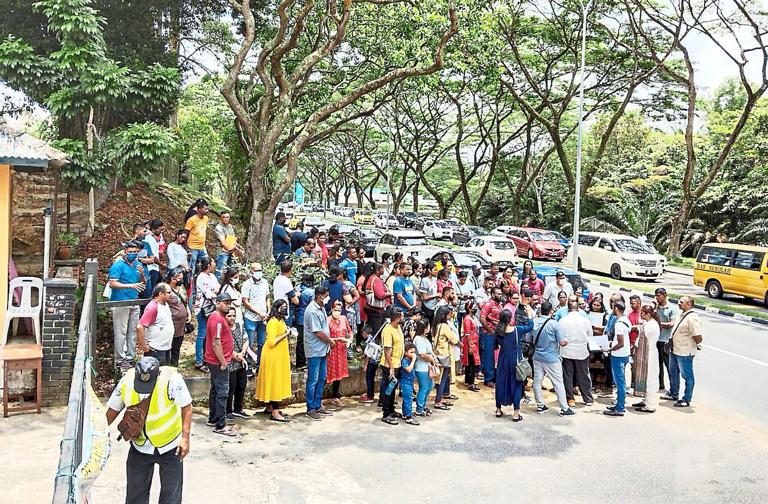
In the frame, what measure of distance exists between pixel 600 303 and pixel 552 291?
2.28 m

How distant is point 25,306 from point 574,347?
768cm

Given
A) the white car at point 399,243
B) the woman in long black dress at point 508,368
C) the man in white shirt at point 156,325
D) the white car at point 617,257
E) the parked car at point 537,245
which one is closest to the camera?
the man in white shirt at point 156,325

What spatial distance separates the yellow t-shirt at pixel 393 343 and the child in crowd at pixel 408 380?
0.27 ft

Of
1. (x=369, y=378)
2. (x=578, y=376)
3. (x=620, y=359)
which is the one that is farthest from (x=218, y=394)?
(x=620, y=359)

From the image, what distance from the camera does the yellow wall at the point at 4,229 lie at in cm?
969

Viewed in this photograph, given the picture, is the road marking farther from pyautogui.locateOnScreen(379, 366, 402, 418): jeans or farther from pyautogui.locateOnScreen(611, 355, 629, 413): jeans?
pyautogui.locateOnScreen(379, 366, 402, 418): jeans

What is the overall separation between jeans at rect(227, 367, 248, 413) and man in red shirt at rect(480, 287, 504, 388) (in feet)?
12.6

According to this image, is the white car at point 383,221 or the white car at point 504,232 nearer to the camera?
the white car at point 504,232

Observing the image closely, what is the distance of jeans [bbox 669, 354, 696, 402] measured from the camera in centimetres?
1012

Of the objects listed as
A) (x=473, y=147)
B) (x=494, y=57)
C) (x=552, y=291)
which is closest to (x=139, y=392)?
(x=552, y=291)

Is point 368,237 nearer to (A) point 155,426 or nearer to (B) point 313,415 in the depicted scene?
(B) point 313,415

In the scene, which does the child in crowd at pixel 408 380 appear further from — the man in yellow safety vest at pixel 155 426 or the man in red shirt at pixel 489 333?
the man in yellow safety vest at pixel 155 426

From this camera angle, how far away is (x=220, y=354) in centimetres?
796

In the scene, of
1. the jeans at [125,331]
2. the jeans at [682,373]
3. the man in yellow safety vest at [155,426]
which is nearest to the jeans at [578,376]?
the jeans at [682,373]
